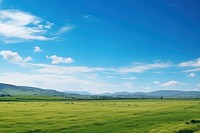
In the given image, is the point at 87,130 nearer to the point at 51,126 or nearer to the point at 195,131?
the point at 51,126

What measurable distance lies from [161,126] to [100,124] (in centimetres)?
985

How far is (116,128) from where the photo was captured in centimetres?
4950

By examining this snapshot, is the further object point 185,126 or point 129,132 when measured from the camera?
point 185,126

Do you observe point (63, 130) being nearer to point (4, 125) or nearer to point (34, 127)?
point (34, 127)

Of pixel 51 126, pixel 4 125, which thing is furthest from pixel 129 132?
pixel 4 125

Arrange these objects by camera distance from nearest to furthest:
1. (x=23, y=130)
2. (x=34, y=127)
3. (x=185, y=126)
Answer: (x=23, y=130)
(x=34, y=127)
(x=185, y=126)

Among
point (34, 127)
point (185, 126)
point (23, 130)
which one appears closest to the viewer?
point (23, 130)

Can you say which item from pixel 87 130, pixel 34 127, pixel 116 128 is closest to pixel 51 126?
pixel 34 127

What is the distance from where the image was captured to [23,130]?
45.3 meters

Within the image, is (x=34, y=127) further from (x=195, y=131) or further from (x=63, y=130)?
(x=195, y=131)

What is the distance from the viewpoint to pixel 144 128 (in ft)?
165

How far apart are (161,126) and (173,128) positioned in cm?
308

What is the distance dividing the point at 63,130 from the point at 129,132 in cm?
935

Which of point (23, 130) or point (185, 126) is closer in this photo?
point (23, 130)
